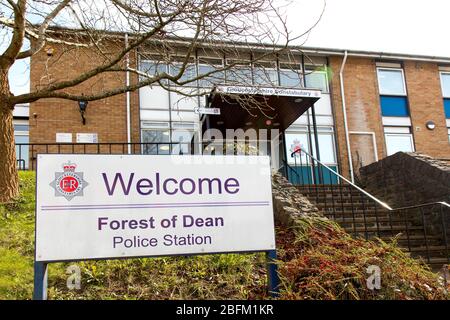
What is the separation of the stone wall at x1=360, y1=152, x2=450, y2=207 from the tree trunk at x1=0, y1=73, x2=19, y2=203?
777 cm

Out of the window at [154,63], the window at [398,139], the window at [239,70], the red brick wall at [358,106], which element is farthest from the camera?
the window at [398,139]

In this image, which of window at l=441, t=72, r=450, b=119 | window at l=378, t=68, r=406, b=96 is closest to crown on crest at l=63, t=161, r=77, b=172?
window at l=378, t=68, r=406, b=96

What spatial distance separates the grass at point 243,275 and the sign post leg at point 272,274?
0.33ft

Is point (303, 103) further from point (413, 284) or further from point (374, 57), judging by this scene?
point (413, 284)

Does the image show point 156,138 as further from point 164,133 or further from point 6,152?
point 6,152

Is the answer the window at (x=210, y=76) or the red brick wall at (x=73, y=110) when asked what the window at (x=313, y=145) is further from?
the red brick wall at (x=73, y=110)

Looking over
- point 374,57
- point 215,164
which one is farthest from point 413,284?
point 374,57

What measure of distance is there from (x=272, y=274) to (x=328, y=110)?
1180 centimetres

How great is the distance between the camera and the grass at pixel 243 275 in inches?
166

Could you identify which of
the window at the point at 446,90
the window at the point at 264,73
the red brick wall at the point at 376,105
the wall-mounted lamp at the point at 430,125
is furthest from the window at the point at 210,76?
the window at the point at 446,90

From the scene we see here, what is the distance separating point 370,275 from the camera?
4254 millimetres

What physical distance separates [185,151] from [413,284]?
932cm

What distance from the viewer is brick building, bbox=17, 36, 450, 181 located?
12898mm

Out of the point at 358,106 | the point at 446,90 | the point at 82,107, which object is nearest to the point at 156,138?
the point at 82,107
